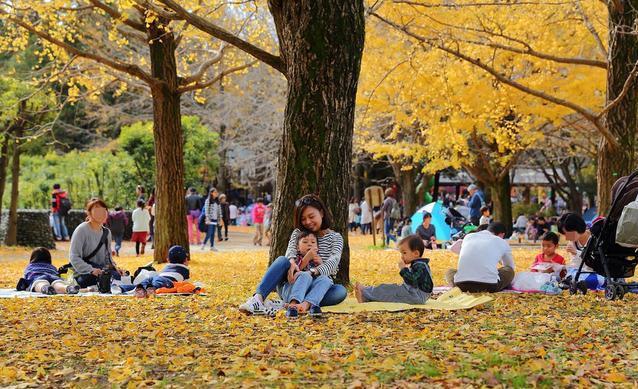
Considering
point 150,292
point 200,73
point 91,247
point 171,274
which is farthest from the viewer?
point 200,73

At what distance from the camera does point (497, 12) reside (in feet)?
56.6

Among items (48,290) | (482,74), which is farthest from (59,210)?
(48,290)

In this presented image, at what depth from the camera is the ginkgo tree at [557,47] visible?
543 inches

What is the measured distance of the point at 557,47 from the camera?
773 inches

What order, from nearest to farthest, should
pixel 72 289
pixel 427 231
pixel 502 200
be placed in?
pixel 72 289 < pixel 427 231 < pixel 502 200

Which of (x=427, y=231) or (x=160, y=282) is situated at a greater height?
(x=427, y=231)

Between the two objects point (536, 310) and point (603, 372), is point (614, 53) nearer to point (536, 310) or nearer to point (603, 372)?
point (536, 310)

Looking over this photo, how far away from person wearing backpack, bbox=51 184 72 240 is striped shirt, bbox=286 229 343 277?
64.0 feet

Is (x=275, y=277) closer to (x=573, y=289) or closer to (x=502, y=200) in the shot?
(x=573, y=289)

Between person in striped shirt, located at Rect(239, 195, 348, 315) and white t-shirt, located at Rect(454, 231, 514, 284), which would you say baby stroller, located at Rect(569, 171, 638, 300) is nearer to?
white t-shirt, located at Rect(454, 231, 514, 284)

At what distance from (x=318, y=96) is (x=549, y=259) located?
3.55 meters

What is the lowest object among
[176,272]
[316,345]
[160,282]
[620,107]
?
[316,345]

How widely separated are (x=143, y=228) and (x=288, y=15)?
12014mm

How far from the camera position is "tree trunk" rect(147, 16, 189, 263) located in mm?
16578
